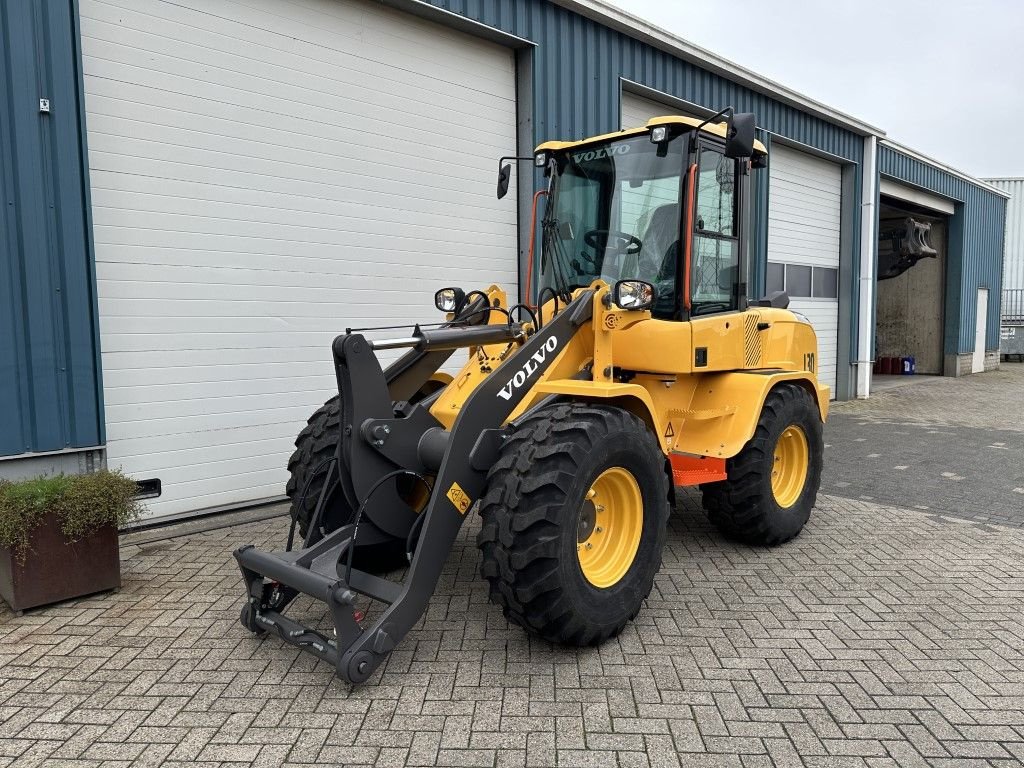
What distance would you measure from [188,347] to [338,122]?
2475mm

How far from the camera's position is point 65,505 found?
4.34 meters

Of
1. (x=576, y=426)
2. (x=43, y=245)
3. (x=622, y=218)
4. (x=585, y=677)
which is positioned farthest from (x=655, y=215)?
(x=43, y=245)

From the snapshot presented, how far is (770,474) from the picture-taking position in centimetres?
523

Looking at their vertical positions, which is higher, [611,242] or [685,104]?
[685,104]

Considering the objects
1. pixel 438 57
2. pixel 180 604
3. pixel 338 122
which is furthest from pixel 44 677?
pixel 438 57

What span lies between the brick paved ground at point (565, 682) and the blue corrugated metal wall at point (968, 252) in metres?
16.0

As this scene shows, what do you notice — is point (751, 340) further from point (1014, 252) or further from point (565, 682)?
point (1014, 252)

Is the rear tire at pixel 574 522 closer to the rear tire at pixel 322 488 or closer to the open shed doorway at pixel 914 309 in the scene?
the rear tire at pixel 322 488

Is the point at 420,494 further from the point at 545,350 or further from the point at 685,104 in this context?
the point at 685,104

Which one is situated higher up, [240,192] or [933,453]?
[240,192]

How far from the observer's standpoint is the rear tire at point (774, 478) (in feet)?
16.8

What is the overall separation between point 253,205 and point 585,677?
15.8 feet

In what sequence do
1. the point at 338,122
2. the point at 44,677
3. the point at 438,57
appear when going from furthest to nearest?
the point at 438,57 < the point at 338,122 < the point at 44,677

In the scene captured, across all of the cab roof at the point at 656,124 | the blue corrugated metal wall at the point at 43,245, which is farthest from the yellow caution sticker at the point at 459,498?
the blue corrugated metal wall at the point at 43,245
